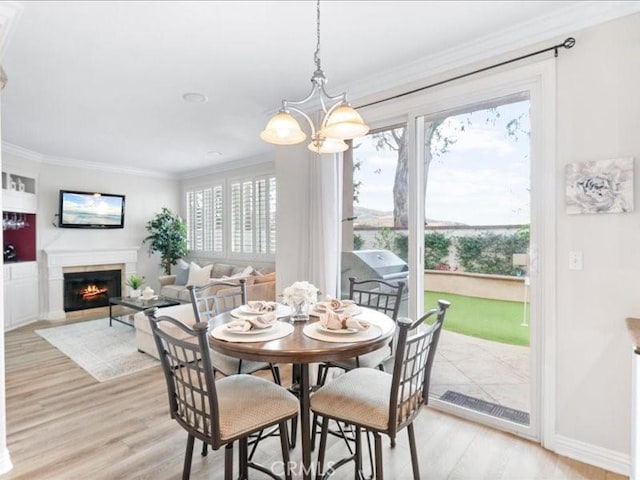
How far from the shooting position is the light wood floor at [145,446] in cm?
205

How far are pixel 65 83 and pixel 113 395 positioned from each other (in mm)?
2786

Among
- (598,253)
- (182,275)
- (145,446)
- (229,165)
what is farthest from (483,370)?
(229,165)

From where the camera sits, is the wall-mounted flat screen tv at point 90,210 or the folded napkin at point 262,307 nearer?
the folded napkin at point 262,307

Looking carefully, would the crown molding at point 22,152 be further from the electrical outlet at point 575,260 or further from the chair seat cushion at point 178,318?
the electrical outlet at point 575,260

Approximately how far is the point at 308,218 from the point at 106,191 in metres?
4.92

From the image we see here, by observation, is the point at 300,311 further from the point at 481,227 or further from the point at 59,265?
the point at 59,265

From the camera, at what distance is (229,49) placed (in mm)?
2543

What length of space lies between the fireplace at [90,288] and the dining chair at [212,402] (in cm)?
560

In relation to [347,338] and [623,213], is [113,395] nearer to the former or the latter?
[347,338]

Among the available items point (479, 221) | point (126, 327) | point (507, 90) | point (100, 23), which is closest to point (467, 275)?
point (479, 221)

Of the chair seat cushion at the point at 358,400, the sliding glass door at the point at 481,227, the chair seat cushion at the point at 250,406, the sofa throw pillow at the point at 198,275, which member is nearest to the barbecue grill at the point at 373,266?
the sliding glass door at the point at 481,227

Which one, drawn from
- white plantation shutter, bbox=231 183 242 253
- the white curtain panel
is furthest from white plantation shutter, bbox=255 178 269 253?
the white curtain panel

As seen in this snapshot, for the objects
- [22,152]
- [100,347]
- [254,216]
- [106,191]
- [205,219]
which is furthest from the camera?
[205,219]

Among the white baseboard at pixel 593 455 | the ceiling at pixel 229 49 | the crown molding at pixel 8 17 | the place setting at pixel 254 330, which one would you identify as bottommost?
the white baseboard at pixel 593 455
